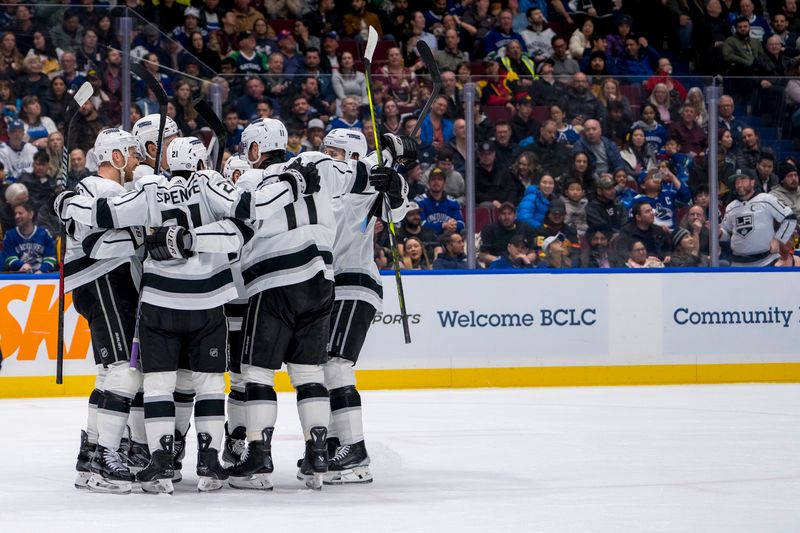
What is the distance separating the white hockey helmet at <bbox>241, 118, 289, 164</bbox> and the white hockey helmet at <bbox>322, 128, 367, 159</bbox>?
327mm

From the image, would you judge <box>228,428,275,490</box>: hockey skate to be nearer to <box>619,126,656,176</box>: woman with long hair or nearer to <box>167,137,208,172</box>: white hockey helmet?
<box>167,137,208,172</box>: white hockey helmet

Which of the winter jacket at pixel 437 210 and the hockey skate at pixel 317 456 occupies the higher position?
the winter jacket at pixel 437 210

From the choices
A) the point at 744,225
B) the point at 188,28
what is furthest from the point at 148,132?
the point at 188,28

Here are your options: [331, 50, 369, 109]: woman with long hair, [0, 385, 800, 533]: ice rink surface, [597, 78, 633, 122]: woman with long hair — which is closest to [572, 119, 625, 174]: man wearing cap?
[597, 78, 633, 122]: woman with long hair

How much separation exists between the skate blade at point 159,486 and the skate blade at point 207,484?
0.12 m

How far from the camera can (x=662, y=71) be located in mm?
12789

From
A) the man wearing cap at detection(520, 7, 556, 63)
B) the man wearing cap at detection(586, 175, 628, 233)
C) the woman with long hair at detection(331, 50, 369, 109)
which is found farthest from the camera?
the man wearing cap at detection(520, 7, 556, 63)

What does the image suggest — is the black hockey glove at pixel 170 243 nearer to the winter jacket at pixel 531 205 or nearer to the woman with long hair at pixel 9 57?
the woman with long hair at pixel 9 57

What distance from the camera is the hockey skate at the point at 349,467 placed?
5371 millimetres

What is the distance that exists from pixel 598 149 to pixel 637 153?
297 mm

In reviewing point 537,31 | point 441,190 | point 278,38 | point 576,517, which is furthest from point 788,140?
point 576,517

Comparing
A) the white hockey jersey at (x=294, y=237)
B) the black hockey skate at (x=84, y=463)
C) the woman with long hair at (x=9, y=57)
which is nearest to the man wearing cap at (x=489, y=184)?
the woman with long hair at (x=9, y=57)

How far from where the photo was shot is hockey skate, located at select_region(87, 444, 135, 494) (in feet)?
16.7

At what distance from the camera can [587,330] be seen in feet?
31.6
